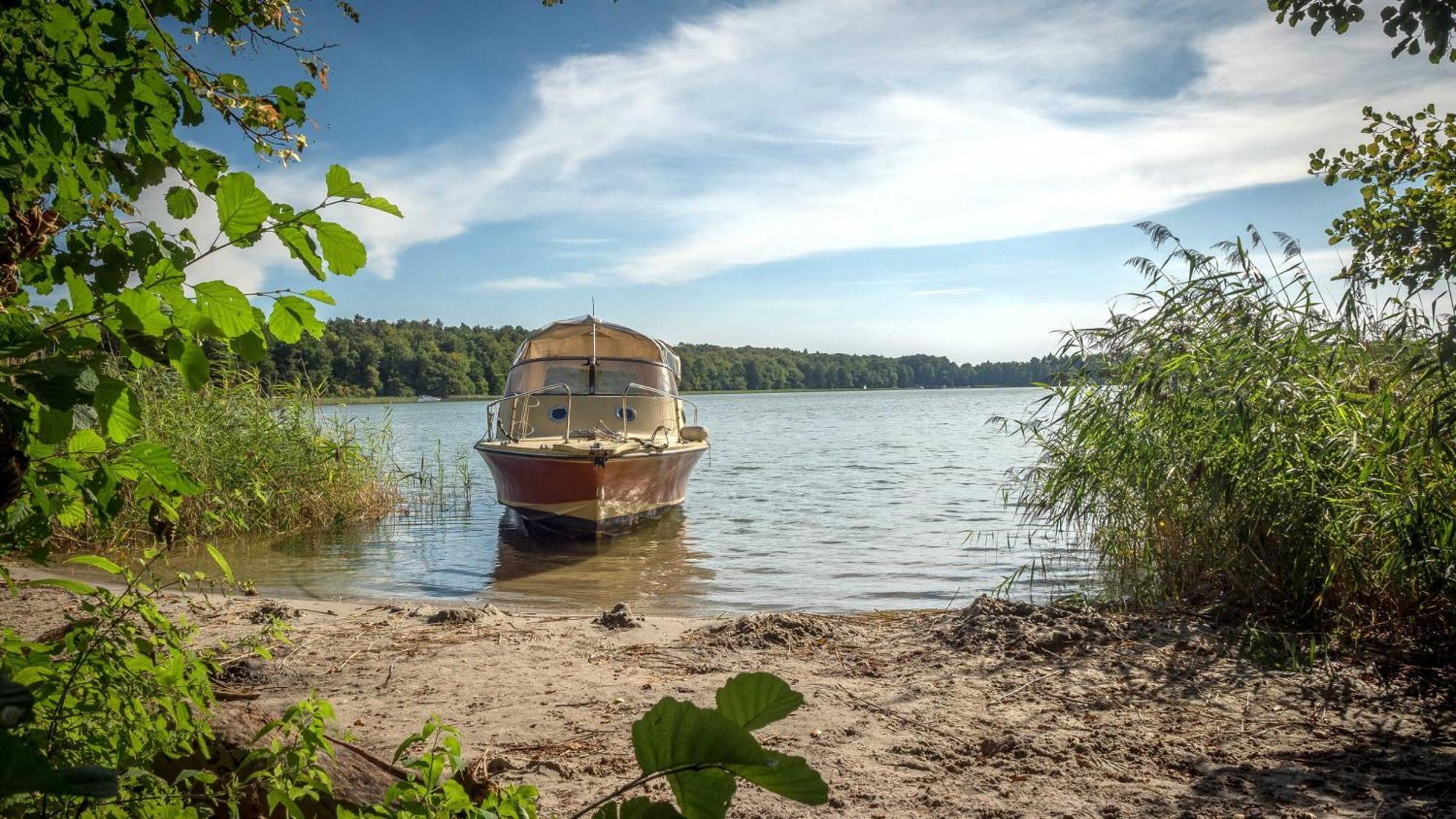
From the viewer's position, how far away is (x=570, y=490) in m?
12.6

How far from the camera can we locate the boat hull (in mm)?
12430

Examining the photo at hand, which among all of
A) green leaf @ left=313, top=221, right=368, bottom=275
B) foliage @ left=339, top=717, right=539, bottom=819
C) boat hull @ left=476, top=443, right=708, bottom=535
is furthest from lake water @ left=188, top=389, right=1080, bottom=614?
green leaf @ left=313, top=221, right=368, bottom=275

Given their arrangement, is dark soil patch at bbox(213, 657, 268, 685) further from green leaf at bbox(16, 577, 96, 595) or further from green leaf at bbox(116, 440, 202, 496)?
green leaf at bbox(116, 440, 202, 496)

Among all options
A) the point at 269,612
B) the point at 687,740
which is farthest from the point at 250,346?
the point at 269,612

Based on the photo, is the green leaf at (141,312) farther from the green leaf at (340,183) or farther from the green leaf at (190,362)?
the green leaf at (340,183)

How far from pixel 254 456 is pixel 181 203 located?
1122cm

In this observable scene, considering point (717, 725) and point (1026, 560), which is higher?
point (717, 725)

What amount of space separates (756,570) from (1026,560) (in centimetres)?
343

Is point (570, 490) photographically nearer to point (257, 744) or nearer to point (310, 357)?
point (310, 357)

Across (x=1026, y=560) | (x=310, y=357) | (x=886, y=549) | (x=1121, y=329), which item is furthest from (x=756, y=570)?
(x=310, y=357)

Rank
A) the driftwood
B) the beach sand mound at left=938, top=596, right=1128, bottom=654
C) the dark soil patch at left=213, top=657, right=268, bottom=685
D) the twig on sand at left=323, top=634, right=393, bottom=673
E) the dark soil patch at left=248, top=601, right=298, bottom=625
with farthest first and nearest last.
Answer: the dark soil patch at left=248, top=601, right=298, bottom=625
the beach sand mound at left=938, top=596, right=1128, bottom=654
the twig on sand at left=323, top=634, right=393, bottom=673
the dark soil patch at left=213, top=657, right=268, bottom=685
the driftwood

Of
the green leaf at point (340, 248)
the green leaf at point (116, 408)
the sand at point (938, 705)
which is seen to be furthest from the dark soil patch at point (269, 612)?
the green leaf at point (340, 248)

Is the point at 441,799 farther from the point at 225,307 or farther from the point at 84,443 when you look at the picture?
the point at 225,307

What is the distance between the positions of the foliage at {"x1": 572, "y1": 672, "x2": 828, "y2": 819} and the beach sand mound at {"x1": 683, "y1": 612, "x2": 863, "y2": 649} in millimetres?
4863
